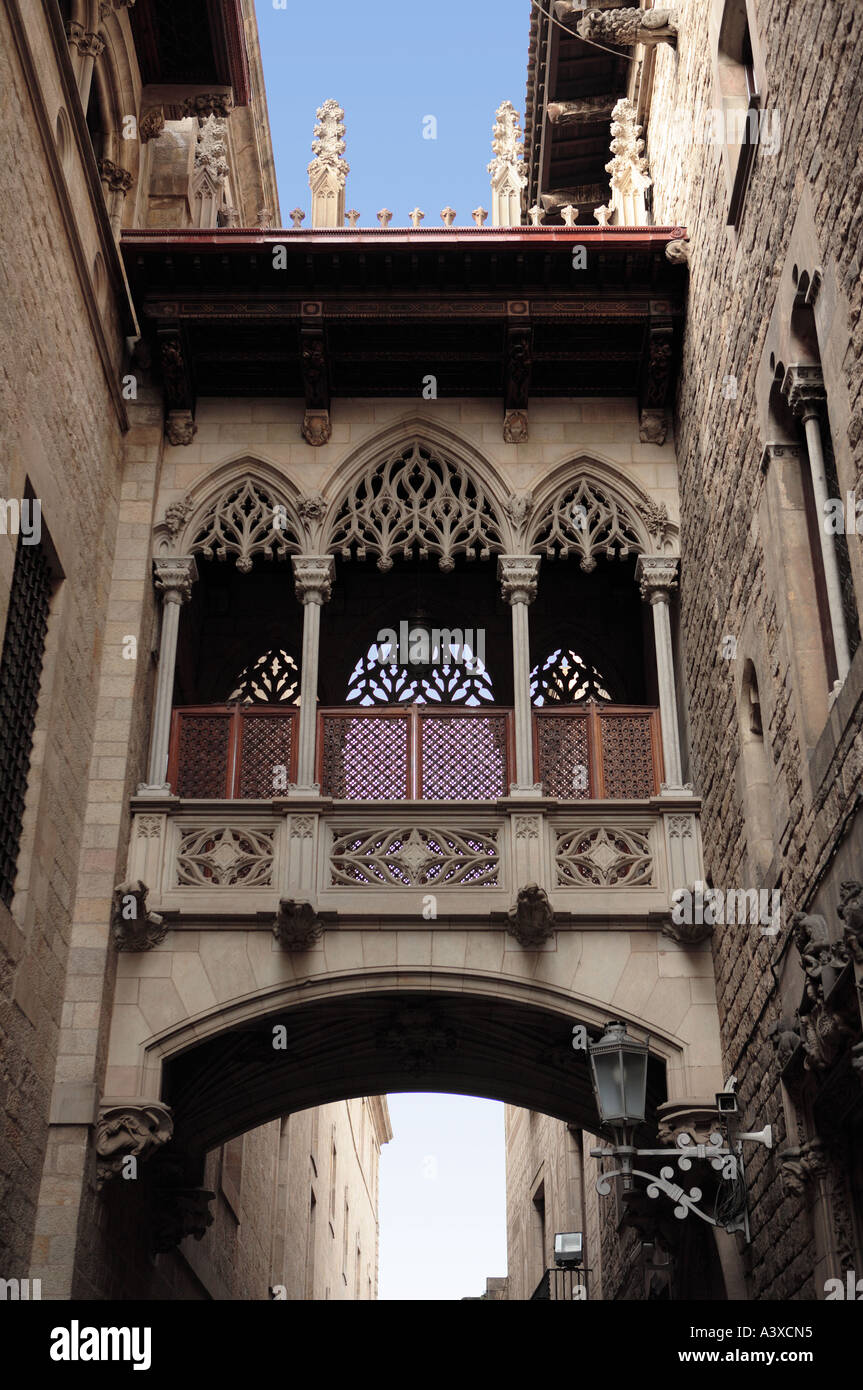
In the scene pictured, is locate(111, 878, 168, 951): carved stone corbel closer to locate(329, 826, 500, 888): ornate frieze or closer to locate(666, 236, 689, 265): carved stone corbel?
locate(329, 826, 500, 888): ornate frieze

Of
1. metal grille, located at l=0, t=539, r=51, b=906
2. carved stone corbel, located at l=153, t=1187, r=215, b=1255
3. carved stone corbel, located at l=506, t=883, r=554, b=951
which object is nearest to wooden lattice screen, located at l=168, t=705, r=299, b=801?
metal grille, located at l=0, t=539, r=51, b=906

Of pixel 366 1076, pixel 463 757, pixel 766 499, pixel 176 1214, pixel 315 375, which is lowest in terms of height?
pixel 176 1214

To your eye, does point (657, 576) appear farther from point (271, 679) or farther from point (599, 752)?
point (271, 679)

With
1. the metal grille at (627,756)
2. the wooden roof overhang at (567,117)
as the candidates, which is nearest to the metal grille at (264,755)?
the metal grille at (627,756)

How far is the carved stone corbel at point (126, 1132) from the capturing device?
9.82 m

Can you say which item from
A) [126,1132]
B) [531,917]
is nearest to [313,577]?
[531,917]

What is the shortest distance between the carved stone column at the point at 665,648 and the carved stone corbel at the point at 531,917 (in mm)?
1358

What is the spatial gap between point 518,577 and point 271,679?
3.13 m

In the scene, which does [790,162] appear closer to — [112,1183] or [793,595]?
[793,595]

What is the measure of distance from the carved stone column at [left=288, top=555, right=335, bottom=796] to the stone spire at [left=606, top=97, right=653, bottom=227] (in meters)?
4.06

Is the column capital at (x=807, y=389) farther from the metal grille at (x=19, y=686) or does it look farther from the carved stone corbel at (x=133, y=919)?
the carved stone corbel at (x=133, y=919)

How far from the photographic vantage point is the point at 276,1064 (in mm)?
12492

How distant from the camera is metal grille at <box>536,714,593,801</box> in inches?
451

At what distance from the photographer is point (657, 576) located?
39.5ft
